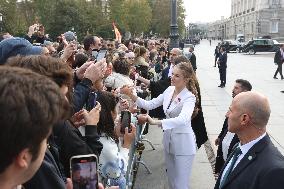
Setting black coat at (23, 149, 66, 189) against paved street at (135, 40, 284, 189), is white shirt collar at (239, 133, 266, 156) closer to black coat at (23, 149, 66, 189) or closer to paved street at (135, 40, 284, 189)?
black coat at (23, 149, 66, 189)

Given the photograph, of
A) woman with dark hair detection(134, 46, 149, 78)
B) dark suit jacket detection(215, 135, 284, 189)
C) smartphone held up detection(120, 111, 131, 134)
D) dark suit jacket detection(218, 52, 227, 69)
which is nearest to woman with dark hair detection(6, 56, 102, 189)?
smartphone held up detection(120, 111, 131, 134)

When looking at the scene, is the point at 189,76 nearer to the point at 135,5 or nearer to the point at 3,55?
the point at 3,55

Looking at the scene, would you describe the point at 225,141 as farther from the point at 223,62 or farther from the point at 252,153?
the point at 223,62

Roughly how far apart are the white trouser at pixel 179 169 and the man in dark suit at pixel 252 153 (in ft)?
5.83

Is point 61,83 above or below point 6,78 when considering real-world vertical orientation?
below

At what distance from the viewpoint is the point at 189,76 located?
5.55 meters

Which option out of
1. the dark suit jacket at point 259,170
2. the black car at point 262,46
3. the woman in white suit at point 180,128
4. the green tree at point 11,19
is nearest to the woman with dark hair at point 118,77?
the woman in white suit at point 180,128

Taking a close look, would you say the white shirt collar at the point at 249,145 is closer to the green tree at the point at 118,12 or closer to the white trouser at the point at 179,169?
the white trouser at the point at 179,169

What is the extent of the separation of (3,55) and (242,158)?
2.27 m

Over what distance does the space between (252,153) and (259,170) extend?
0.23 meters

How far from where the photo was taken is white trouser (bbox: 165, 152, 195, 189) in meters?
5.62

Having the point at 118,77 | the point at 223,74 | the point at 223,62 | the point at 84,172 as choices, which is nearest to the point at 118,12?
the point at 223,62

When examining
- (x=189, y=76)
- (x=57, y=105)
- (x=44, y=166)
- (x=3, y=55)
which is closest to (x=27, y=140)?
(x=57, y=105)

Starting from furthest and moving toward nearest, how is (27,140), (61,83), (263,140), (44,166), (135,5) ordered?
(135,5), (263,140), (61,83), (44,166), (27,140)
